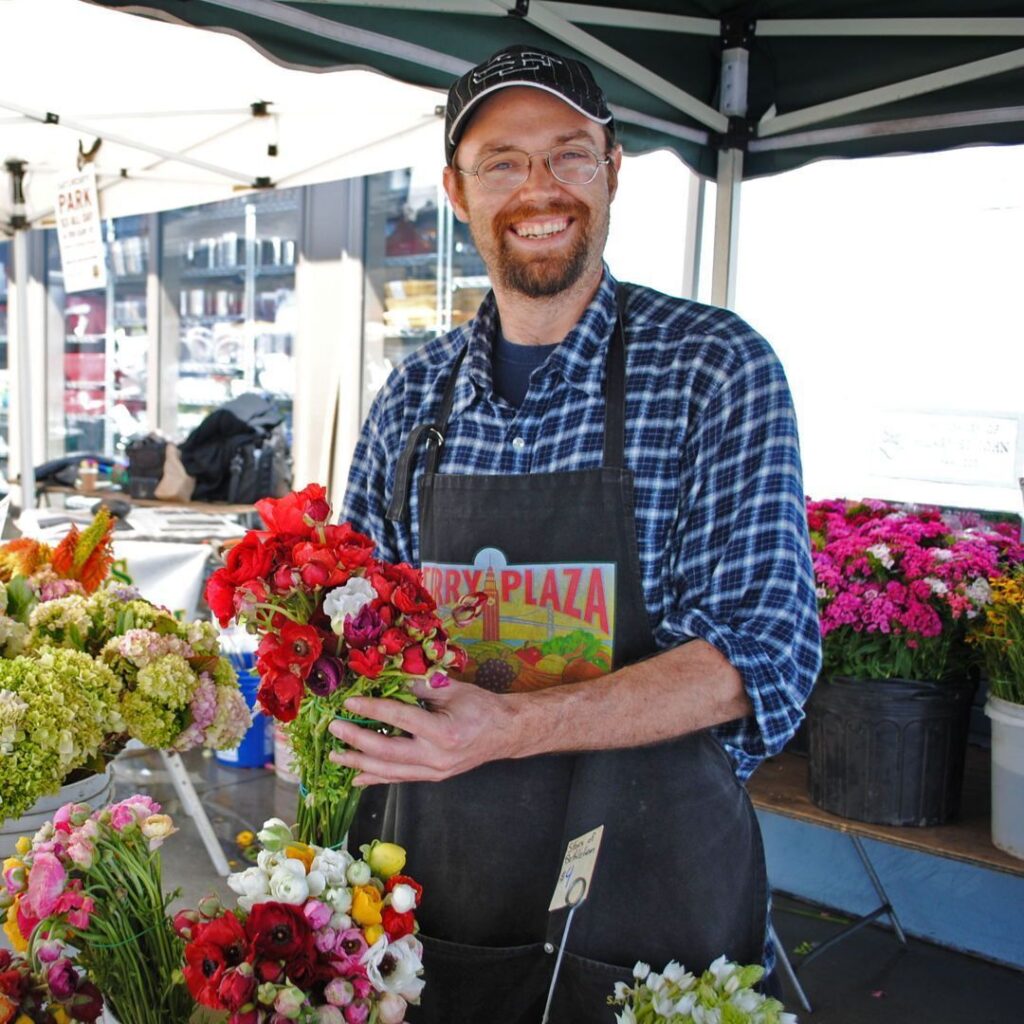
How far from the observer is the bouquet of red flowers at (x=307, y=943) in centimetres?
92

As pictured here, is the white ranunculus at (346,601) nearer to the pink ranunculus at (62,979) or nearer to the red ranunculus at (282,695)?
the red ranunculus at (282,695)

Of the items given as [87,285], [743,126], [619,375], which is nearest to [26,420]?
[87,285]

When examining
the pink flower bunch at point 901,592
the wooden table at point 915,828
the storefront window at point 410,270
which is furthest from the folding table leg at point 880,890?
the storefront window at point 410,270

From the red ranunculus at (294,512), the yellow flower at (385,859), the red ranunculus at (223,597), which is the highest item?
the red ranunculus at (294,512)

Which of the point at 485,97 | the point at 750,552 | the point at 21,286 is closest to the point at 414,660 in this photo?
the point at 750,552

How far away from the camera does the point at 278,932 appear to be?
0.95 metres

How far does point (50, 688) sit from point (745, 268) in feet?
10.4

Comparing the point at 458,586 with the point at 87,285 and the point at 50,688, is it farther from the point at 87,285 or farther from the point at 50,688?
the point at 87,285

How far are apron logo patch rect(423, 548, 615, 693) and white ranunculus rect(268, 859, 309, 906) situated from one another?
0.56 meters

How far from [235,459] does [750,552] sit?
5368 mm

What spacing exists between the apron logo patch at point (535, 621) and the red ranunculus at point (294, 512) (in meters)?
0.46

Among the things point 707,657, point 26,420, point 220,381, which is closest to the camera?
point 707,657

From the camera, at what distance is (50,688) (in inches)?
58.5

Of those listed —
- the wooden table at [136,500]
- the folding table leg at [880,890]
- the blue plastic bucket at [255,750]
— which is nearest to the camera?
the folding table leg at [880,890]
